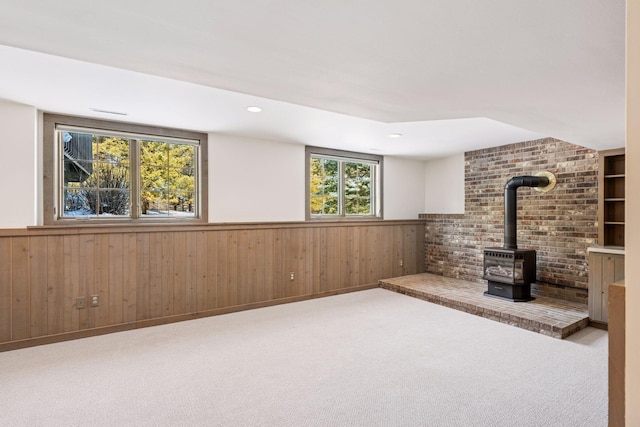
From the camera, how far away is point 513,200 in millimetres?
5047

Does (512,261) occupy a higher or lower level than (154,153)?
lower

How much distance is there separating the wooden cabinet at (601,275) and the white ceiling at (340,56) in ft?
5.18

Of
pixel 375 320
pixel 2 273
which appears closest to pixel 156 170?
pixel 2 273

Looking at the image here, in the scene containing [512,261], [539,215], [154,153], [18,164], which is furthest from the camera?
[539,215]

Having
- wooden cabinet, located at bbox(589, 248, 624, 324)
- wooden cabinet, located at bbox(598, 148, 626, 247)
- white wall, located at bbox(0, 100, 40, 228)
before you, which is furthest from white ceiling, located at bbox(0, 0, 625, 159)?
wooden cabinet, located at bbox(589, 248, 624, 324)

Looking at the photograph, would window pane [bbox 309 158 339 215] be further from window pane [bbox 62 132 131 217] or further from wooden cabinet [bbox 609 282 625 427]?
wooden cabinet [bbox 609 282 625 427]

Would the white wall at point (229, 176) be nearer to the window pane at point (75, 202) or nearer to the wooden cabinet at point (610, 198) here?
the window pane at point (75, 202)

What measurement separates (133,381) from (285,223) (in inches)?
113

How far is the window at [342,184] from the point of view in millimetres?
5730

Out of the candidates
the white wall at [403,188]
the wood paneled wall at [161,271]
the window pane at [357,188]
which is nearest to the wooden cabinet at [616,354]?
the wood paneled wall at [161,271]

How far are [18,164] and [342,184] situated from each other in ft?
14.0

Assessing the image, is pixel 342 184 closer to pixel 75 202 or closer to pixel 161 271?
pixel 161 271

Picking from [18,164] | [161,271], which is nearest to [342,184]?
[161,271]

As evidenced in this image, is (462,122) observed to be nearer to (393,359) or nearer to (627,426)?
(393,359)
